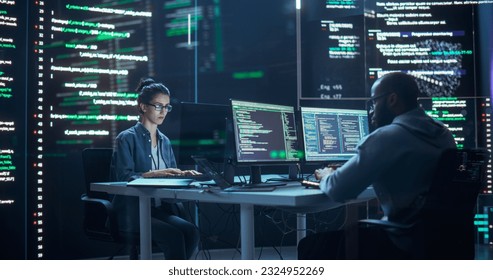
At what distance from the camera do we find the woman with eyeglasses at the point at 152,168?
2539 millimetres

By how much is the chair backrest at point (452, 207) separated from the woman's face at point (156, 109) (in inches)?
60.9

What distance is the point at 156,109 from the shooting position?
287 centimetres

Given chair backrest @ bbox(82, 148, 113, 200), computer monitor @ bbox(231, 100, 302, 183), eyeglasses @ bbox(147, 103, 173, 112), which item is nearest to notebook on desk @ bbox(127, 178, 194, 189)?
computer monitor @ bbox(231, 100, 302, 183)

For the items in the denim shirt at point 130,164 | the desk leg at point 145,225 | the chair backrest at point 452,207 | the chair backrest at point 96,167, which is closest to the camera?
the chair backrest at point 452,207

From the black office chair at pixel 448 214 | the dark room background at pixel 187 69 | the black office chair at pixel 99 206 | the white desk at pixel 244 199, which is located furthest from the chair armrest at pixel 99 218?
the black office chair at pixel 448 214

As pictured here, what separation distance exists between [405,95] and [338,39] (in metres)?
2.17

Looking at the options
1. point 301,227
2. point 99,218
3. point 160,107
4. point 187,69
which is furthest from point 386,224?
point 187,69

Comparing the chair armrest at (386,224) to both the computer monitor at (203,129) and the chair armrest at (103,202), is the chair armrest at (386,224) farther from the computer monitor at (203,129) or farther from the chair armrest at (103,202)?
the chair armrest at (103,202)

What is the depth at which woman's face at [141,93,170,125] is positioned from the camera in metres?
2.84

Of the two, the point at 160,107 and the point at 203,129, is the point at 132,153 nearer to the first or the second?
the point at 160,107

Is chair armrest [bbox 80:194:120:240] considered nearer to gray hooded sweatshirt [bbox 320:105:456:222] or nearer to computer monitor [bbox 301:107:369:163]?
computer monitor [bbox 301:107:369:163]

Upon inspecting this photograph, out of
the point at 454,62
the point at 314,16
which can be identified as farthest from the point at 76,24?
the point at 454,62

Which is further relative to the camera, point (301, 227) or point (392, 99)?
point (301, 227)

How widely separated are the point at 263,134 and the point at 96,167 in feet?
3.65
